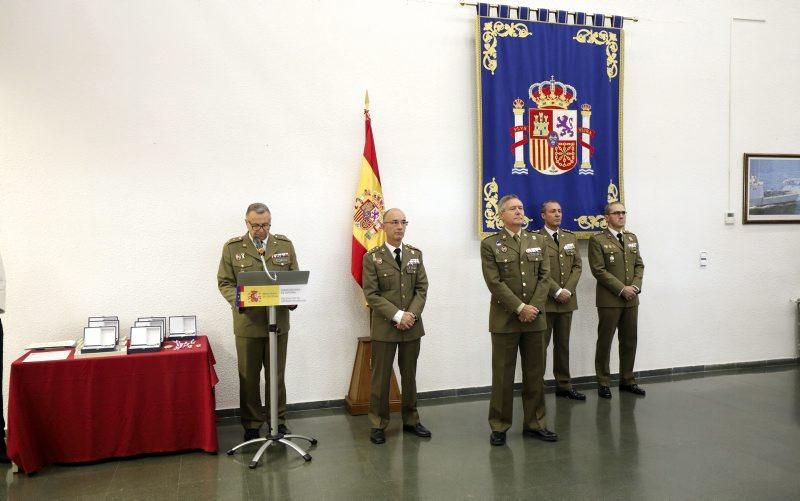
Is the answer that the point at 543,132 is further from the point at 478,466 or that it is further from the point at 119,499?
the point at 119,499

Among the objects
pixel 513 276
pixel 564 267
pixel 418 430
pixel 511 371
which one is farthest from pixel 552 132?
pixel 418 430

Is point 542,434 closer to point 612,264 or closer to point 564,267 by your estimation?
point 564,267

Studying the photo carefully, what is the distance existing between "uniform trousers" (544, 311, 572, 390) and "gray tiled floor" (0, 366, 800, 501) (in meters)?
0.46

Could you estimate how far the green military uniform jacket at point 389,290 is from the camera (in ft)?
13.6

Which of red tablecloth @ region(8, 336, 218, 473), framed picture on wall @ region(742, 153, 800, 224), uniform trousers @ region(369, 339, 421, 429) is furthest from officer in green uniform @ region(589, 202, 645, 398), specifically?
red tablecloth @ region(8, 336, 218, 473)

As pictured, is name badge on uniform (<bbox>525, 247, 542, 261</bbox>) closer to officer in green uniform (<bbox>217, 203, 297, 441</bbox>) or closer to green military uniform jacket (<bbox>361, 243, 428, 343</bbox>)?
green military uniform jacket (<bbox>361, 243, 428, 343</bbox>)

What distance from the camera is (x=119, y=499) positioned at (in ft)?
10.9

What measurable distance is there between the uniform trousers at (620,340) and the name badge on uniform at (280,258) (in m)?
2.82

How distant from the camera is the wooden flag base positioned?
4828mm

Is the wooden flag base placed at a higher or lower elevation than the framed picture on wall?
lower

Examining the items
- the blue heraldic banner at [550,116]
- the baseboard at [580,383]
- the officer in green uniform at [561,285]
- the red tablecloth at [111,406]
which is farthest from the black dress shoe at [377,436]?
the blue heraldic banner at [550,116]

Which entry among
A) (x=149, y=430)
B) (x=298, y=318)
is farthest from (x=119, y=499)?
(x=298, y=318)

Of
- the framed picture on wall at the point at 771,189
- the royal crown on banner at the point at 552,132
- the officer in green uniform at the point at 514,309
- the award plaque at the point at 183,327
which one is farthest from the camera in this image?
the framed picture on wall at the point at 771,189

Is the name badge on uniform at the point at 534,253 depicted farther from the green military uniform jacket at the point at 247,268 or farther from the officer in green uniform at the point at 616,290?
the green military uniform jacket at the point at 247,268
